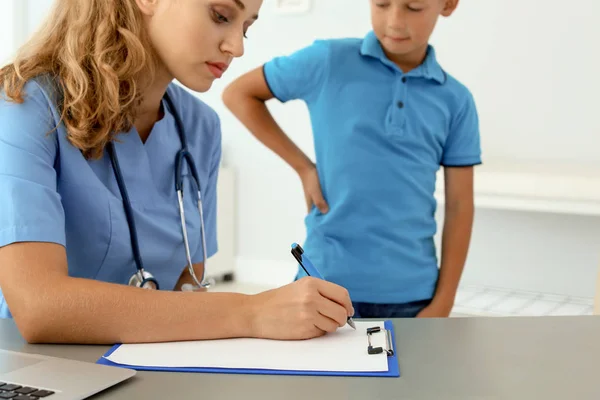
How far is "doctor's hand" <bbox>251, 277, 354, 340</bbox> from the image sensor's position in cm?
92

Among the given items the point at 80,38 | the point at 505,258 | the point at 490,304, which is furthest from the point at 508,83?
the point at 80,38

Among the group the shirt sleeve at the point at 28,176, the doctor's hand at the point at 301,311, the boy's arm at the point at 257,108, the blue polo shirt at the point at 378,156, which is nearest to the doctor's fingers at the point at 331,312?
the doctor's hand at the point at 301,311

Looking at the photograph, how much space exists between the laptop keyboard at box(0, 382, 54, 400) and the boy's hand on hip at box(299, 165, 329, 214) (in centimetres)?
95

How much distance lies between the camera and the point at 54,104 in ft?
3.53

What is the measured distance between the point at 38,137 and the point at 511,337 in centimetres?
68

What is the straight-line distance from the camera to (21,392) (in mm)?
702

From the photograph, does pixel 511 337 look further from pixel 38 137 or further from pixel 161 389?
pixel 38 137

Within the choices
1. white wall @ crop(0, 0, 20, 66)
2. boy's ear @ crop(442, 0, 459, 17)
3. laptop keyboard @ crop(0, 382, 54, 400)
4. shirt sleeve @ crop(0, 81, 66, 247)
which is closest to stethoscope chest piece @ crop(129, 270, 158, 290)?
shirt sleeve @ crop(0, 81, 66, 247)

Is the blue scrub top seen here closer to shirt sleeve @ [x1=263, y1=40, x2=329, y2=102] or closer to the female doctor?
the female doctor

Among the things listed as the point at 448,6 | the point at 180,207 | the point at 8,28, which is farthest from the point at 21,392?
the point at 8,28

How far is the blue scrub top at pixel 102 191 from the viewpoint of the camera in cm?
98

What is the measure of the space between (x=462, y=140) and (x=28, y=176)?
97cm

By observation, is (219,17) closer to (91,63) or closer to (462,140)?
(91,63)

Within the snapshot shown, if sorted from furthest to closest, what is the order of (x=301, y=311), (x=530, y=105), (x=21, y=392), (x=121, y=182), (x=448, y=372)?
(x=530, y=105) < (x=121, y=182) < (x=301, y=311) < (x=448, y=372) < (x=21, y=392)
